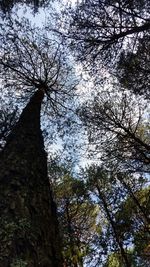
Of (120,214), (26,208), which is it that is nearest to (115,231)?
(120,214)

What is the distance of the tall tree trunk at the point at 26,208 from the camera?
2.69 metres

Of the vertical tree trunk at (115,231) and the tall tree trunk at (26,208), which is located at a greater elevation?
the vertical tree trunk at (115,231)

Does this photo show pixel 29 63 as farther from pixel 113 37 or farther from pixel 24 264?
pixel 24 264

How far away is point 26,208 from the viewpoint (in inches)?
131

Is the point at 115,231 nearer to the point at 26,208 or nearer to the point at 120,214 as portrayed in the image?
the point at 120,214

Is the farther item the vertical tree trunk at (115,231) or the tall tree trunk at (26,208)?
the vertical tree trunk at (115,231)

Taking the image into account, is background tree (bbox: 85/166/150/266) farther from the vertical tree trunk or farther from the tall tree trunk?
the tall tree trunk

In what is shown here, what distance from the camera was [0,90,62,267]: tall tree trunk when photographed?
106 inches

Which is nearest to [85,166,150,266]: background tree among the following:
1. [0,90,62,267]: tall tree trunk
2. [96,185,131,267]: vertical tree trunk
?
[96,185,131,267]: vertical tree trunk

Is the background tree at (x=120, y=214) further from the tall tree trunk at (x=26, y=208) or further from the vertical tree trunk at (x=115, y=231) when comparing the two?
the tall tree trunk at (x=26, y=208)

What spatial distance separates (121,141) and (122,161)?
0.63m

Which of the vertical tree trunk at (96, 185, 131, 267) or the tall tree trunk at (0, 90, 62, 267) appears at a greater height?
the vertical tree trunk at (96, 185, 131, 267)

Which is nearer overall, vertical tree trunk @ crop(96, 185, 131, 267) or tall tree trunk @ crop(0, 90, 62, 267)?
tall tree trunk @ crop(0, 90, 62, 267)

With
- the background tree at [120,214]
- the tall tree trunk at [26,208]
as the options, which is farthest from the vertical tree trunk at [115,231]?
the tall tree trunk at [26,208]
